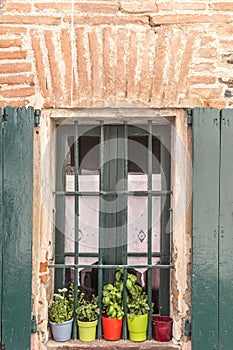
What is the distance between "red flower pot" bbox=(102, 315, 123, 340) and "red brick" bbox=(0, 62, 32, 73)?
181cm

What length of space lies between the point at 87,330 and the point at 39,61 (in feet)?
6.21

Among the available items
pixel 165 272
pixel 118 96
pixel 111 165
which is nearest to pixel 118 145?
pixel 111 165

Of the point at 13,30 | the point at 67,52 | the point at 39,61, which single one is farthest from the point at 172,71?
the point at 13,30

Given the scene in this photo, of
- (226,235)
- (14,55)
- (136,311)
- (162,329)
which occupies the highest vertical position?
(14,55)

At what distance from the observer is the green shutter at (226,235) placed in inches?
143

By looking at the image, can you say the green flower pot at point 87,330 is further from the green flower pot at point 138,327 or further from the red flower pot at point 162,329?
the red flower pot at point 162,329

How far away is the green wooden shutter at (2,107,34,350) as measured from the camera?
365 centimetres

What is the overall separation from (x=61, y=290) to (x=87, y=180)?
0.82m

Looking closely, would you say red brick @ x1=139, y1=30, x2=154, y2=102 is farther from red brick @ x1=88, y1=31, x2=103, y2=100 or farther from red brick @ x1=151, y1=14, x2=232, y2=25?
red brick @ x1=88, y1=31, x2=103, y2=100

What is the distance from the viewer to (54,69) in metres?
3.69

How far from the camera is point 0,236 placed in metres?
3.66

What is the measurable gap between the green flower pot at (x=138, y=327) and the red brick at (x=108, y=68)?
1.54 meters

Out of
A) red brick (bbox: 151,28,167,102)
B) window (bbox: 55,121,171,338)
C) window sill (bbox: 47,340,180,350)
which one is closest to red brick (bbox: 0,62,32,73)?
window (bbox: 55,121,171,338)

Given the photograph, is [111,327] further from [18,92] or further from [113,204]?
[18,92]
